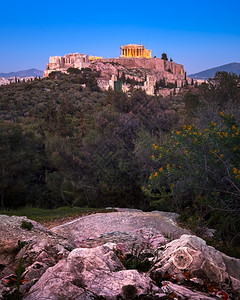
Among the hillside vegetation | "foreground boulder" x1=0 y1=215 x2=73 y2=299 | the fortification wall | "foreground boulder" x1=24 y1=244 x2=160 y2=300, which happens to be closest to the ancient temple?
the fortification wall

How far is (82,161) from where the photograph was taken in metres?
14.7

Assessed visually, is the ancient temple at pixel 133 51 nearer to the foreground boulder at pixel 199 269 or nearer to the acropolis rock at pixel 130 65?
the acropolis rock at pixel 130 65

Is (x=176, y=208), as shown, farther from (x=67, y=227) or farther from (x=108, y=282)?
(x=108, y=282)

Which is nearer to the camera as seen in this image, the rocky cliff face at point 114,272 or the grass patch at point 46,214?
the rocky cliff face at point 114,272

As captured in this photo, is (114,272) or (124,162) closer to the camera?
(114,272)

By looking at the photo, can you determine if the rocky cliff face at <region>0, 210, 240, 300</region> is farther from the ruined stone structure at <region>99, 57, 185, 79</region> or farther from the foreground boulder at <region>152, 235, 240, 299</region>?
the ruined stone structure at <region>99, 57, 185, 79</region>

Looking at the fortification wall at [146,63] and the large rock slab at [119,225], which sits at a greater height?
the fortification wall at [146,63]

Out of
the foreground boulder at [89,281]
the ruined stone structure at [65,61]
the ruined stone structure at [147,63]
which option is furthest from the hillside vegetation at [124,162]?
the ruined stone structure at [147,63]

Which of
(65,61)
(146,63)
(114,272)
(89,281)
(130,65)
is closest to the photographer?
(89,281)

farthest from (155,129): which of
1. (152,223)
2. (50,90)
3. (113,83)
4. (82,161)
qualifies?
(113,83)

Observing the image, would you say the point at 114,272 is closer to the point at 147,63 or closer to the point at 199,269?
the point at 199,269

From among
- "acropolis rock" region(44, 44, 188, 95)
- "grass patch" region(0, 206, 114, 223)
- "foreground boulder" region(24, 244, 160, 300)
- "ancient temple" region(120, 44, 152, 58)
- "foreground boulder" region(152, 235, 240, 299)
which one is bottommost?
"grass patch" region(0, 206, 114, 223)

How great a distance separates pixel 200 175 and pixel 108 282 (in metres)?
4.38

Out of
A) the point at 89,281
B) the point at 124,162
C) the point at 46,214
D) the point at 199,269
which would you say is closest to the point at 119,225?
the point at 46,214
